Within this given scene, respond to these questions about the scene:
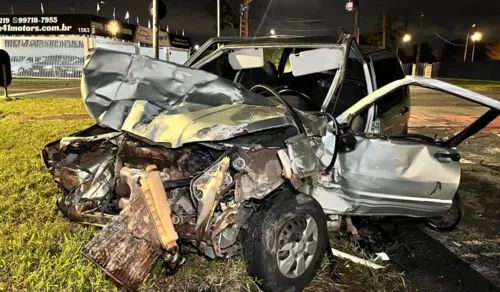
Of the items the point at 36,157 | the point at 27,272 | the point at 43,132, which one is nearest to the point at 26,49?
the point at 43,132

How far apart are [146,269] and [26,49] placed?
3619cm

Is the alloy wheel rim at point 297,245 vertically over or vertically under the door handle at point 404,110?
under

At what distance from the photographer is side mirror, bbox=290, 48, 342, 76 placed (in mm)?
3818

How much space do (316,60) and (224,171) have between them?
1.80 metres

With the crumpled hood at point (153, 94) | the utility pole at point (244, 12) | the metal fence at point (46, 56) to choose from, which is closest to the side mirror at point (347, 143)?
the crumpled hood at point (153, 94)

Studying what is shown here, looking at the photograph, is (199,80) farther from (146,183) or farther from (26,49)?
(26,49)

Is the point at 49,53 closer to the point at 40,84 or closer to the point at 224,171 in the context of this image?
the point at 40,84

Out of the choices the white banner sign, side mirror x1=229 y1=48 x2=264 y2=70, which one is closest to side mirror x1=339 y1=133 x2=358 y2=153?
side mirror x1=229 y1=48 x2=264 y2=70

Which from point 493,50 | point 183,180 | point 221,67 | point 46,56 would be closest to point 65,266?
point 183,180

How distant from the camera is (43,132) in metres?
8.49

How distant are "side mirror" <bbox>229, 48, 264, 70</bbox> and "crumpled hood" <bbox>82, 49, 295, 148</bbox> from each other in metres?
1.46

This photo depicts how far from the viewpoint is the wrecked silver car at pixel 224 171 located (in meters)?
2.66

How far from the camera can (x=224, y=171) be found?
2680 mm

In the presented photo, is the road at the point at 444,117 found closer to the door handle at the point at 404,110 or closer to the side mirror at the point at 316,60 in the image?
the door handle at the point at 404,110
